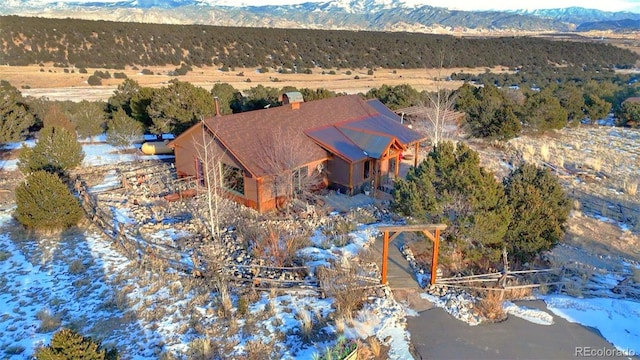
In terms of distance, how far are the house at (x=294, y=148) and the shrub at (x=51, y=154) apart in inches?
197

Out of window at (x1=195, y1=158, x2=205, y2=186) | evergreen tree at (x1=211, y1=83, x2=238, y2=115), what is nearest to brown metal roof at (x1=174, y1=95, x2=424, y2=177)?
window at (x1=195, y1=158, x2=205, y2=186)

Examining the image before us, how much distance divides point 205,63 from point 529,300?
199 feet

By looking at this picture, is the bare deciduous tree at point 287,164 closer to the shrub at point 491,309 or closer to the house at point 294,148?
the house at point 294,148

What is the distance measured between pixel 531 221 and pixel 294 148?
9876 mm

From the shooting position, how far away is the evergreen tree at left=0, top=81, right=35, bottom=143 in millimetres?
24625

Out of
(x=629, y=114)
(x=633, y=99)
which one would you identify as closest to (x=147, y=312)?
(x=629, y=114)

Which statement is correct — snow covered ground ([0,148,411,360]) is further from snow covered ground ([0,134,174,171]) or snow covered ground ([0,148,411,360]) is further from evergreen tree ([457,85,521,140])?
evergreen tree ([457,85,521,140])

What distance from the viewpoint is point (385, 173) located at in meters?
23.1

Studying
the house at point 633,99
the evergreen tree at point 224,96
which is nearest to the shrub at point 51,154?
the evergreen tree at point 224,96

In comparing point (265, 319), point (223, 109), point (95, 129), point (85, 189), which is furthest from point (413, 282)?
point (95, 129)

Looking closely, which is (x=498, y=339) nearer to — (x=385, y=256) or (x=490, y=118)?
(x=385, y=256)

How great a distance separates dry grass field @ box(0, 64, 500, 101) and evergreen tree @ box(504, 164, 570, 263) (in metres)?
31.3

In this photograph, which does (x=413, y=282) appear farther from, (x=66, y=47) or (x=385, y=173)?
(x=66, y=47)

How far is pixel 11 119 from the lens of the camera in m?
24.8
